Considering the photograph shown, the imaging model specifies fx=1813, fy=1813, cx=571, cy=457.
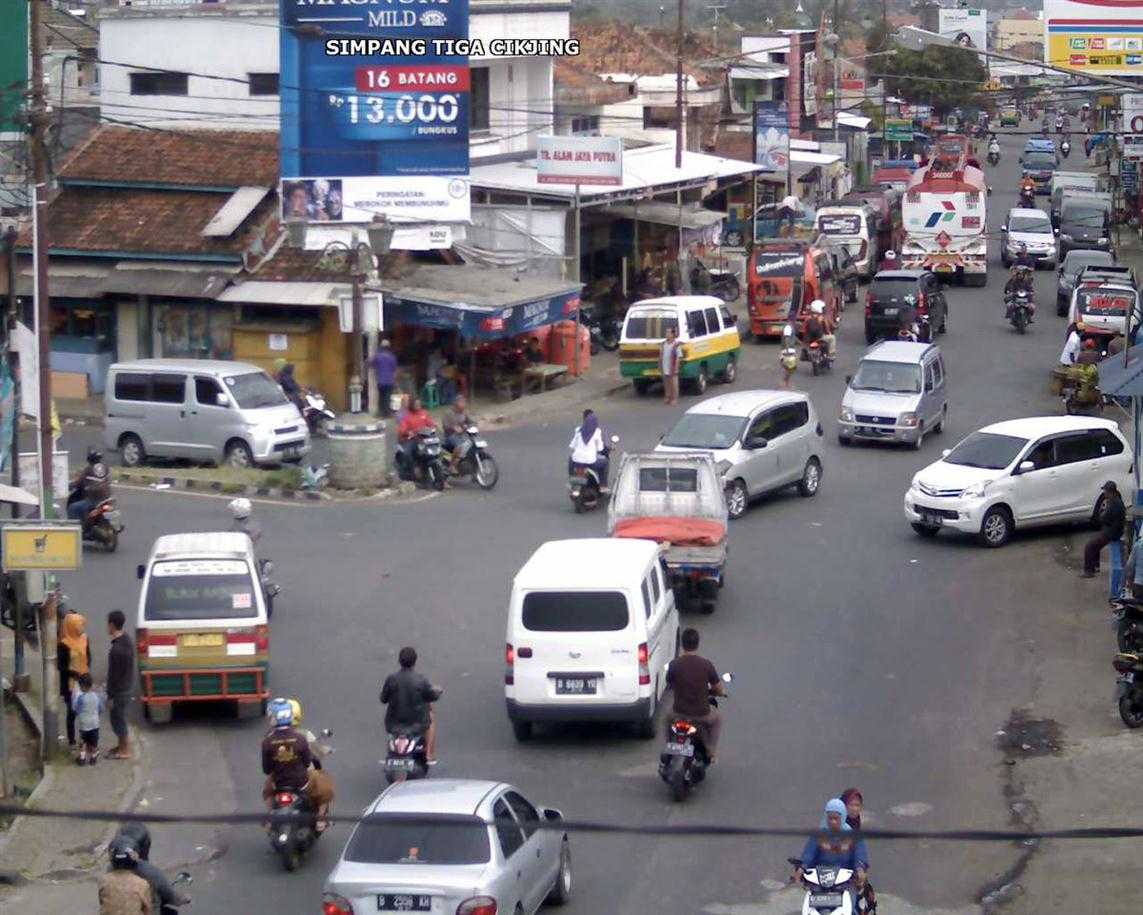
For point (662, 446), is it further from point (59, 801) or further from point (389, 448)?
point (59, 801)

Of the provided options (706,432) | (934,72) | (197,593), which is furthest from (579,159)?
(934,72)

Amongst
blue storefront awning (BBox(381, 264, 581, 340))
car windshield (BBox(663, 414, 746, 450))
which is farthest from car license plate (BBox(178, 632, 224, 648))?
blue storefront awning (BBox(381, 264, 581, 340))

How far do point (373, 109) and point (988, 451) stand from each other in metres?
16.4

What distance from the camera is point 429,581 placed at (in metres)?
23.0

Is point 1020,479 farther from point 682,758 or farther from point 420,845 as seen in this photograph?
point 420,845

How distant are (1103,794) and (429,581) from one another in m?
9.89

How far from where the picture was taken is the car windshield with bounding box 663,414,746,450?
26266 millimetres

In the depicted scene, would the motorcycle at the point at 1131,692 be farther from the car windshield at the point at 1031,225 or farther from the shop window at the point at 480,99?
the car windshield at the point at 1031,225

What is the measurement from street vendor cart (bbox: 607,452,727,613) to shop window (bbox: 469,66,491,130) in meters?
23.6

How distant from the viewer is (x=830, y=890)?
11586 mm

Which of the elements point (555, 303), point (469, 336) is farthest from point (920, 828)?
point (555, 303)

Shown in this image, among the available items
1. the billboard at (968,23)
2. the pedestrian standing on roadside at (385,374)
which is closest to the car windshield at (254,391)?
the pedestrian standing on roadside at (385,374)

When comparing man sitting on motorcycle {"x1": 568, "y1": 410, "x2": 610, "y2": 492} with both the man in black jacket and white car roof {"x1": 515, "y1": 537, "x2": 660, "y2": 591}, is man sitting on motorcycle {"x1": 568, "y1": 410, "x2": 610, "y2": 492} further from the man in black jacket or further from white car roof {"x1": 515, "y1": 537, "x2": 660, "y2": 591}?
white car roof {"x1": 515, "y1": 537, "x2": 660, "y2": 591}

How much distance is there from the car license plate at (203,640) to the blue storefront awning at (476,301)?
706 inches
